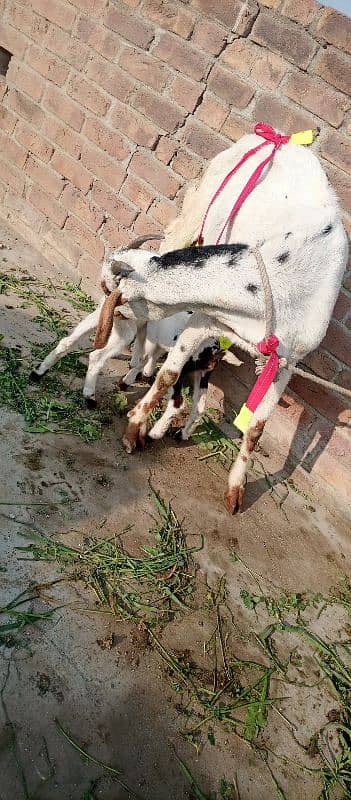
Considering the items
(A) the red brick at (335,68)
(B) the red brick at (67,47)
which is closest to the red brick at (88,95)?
(B) the red brick at (67,47)

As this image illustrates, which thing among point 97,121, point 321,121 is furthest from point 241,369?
point 97,121

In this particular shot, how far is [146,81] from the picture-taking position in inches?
193

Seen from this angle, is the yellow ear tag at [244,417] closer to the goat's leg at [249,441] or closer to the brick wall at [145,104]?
the goat's leg at [249,441]

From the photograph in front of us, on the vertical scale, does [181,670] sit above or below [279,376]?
below

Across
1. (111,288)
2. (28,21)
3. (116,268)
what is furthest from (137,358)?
(28,21)

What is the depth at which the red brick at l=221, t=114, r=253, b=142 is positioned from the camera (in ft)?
14.6

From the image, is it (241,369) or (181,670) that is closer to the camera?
(181,670)

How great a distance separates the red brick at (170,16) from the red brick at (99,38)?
38cm

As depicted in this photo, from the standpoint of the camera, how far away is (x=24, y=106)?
5.90 metres

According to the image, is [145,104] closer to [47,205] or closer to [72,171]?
[72,171]

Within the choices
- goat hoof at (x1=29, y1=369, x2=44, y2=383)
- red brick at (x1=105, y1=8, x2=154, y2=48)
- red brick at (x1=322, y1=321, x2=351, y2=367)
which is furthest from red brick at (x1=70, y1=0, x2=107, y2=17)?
red brick at (x1=322, y1=321, x2=351, y2=367)

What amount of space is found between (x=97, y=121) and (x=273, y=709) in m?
4.86

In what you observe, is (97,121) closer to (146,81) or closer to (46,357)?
(146,81)

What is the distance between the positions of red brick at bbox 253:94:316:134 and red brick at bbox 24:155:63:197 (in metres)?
2.23
